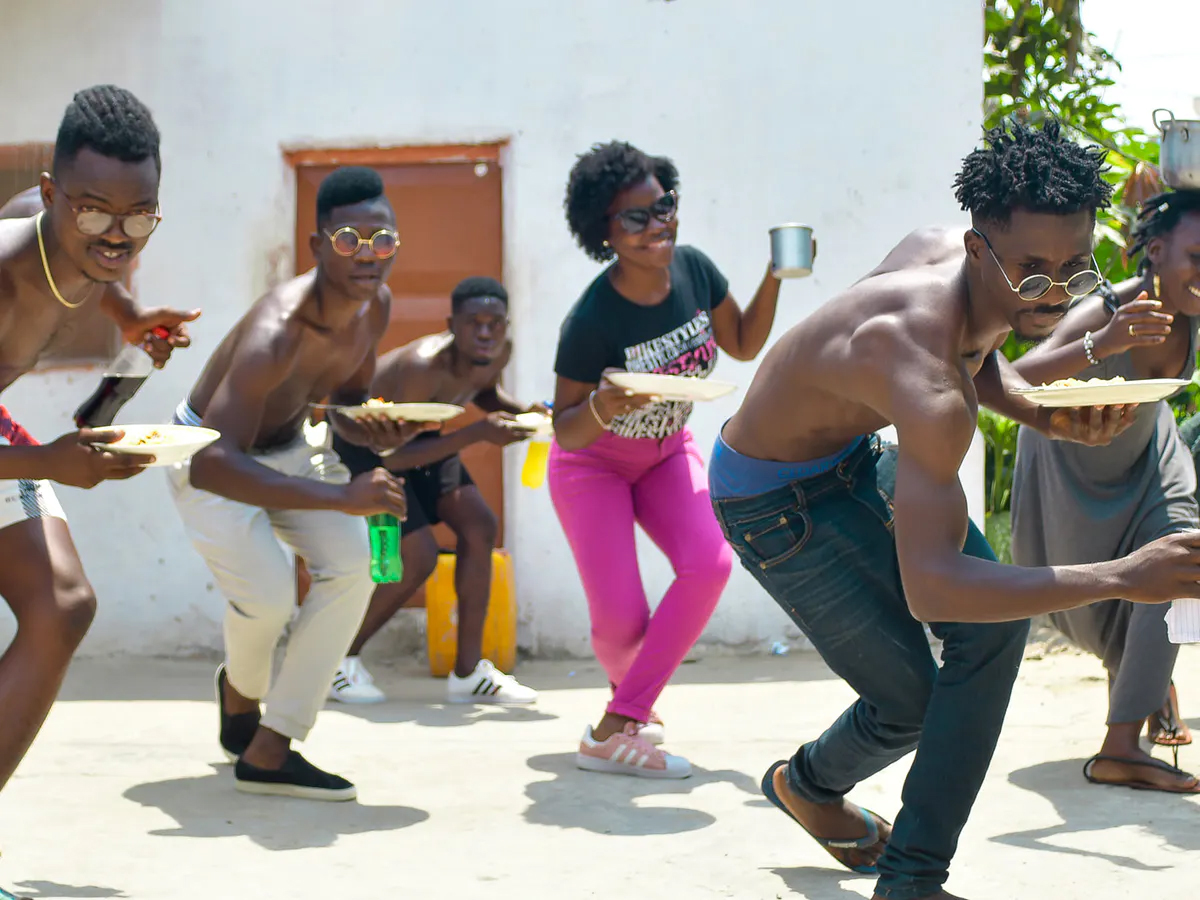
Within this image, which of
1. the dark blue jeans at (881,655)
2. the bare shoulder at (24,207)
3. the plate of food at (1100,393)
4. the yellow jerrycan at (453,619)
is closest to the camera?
the dark blue jeans at (881,655)

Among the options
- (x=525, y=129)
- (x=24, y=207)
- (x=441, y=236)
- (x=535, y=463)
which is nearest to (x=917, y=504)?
(x=24, y=207)

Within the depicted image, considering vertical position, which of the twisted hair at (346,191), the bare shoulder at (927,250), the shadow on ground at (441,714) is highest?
the twisted hair at (346,191)

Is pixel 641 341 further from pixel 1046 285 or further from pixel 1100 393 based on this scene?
pixel 1046 285

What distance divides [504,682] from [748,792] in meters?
2.21

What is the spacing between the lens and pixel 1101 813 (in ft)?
14.6

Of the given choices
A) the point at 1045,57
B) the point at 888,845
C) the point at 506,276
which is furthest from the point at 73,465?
the point at 1045,57

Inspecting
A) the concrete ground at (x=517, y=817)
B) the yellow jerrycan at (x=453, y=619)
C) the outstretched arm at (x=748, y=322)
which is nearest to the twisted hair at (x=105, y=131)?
the concrete ground at (x=517, y=817)

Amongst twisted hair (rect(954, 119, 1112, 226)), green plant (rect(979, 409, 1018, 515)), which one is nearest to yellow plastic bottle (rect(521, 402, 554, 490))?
twisted hair (rect(954, 119, 1112, 226))

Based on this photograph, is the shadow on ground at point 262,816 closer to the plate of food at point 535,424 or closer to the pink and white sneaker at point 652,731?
the pink and white sneaker at point 652,731

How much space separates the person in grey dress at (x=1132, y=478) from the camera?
464cm

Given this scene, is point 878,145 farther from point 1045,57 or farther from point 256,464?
point 256,464

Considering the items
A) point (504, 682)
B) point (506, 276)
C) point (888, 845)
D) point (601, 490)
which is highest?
point (506, 276)

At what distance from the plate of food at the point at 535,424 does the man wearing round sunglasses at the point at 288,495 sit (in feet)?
3.32

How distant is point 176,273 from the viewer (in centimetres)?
820
